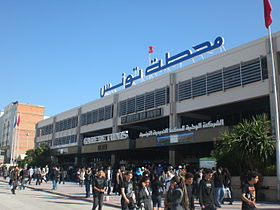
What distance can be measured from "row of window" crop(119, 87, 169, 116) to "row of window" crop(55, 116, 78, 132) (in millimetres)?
14719

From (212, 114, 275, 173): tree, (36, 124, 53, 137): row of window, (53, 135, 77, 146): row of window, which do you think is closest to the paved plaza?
(212, 114, 275, 173): tree

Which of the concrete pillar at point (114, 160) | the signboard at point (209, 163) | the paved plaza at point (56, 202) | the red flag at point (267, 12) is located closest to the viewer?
the paved plaza at point (56, 202)

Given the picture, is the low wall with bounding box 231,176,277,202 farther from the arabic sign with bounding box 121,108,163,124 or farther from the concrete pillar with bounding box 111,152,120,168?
the concrete pillar with bounding box 111,152,120,168

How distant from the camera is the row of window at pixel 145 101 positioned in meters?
33.6

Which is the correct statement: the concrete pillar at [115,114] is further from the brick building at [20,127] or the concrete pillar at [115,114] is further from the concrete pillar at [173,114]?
the brick building at [20,127]

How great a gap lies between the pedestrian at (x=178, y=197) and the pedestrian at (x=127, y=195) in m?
2.54

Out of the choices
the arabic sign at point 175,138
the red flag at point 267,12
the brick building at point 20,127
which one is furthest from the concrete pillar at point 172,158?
the brick building at point 20,127

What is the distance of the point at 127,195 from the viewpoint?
953cm

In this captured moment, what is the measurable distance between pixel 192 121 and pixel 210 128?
9.72 m

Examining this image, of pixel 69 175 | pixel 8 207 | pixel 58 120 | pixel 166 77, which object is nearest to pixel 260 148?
pixel 8 207

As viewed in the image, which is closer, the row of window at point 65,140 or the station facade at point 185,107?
the station facade at point 185,107

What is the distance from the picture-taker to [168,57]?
33.8 m

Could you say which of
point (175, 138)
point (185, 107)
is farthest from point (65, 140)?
point (185, 107)

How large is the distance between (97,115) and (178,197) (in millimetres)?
39669
